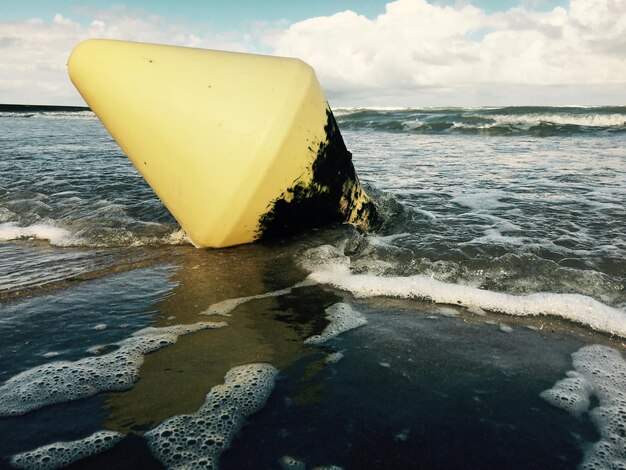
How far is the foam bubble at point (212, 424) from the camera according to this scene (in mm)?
1290

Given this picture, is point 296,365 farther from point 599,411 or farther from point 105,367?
point 599,411

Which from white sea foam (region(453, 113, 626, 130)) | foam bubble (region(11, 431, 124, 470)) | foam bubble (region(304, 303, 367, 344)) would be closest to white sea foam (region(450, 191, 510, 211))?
foam bubble (region(304, 303, 367, 344))

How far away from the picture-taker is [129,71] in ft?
7.86

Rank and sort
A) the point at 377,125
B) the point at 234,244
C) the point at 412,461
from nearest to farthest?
the point at 412,461, the point at 234,244, the point at 377,125

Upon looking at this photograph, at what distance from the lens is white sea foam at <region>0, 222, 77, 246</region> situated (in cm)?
348

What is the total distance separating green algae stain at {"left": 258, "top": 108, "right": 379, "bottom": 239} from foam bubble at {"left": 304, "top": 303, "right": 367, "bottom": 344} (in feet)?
2.72

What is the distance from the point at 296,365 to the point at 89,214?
10.0ft

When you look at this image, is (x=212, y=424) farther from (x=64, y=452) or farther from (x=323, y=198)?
(x=323, y=198)

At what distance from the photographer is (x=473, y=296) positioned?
2385mm

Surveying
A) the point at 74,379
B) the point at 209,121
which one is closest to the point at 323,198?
the point at 209,121

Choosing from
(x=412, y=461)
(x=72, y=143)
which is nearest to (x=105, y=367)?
(x=412, y=461)

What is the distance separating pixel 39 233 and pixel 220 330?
2.47 meters

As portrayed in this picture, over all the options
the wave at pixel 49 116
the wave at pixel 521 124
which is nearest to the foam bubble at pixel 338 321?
the wave at pixel 521 124

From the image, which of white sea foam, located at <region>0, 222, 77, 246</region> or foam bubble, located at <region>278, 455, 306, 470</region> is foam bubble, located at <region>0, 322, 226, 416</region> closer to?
foam bubble, located at <region>278, 455, 306, 470</region>
